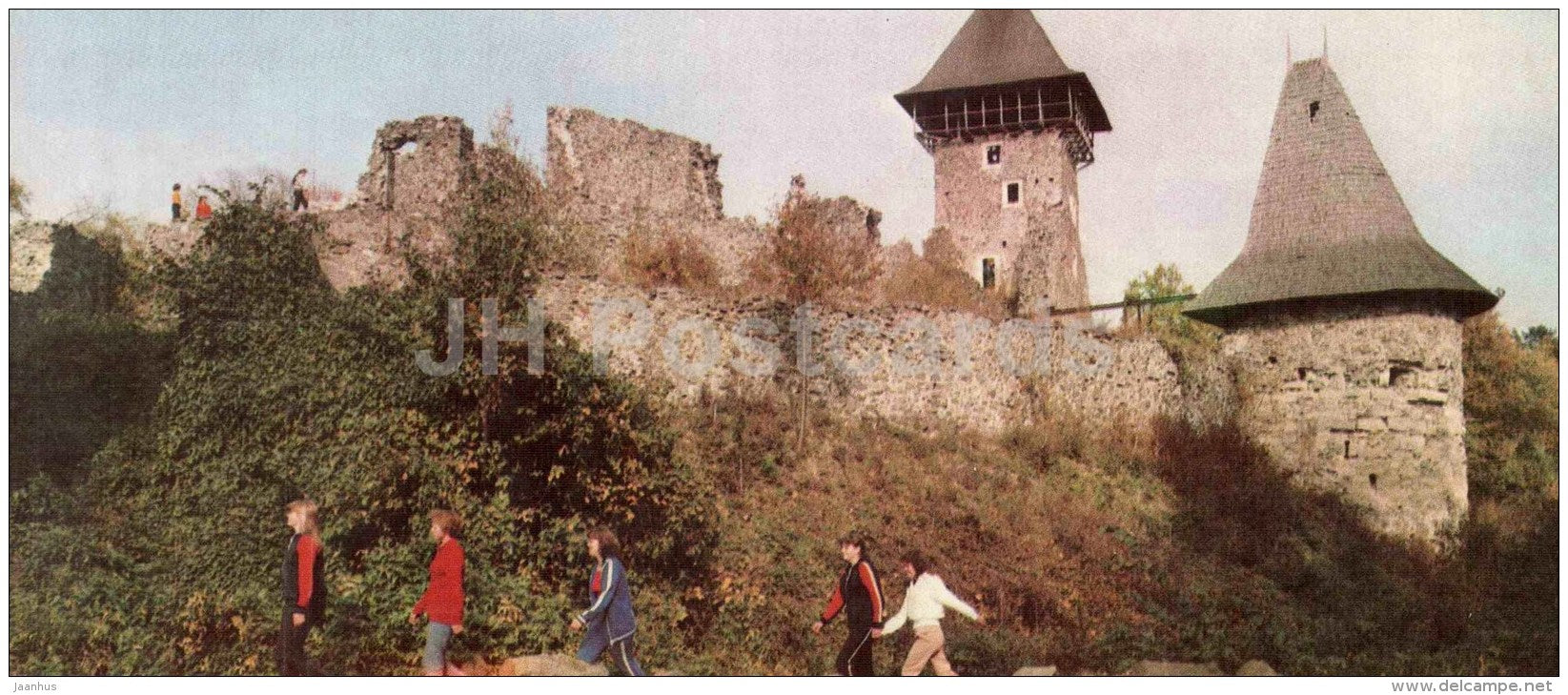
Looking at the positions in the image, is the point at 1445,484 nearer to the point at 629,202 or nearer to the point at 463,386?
the point at 463,386

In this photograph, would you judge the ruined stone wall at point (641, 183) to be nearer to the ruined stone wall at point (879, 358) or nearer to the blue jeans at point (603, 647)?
the ruined stone wall at point (879, 358)

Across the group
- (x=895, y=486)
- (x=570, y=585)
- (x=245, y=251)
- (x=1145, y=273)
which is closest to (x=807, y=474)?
(x=895, y=486)

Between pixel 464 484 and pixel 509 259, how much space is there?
300 centimetres

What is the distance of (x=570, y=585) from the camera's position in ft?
36.4

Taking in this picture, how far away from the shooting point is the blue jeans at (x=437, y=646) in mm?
8883

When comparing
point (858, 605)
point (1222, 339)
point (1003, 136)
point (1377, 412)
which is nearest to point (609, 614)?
point (858, 605)

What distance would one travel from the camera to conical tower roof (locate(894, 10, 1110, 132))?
35.3 metres

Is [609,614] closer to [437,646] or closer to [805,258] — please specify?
[437,646]

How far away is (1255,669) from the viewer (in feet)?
32.1

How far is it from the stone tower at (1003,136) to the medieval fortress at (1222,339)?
52.5ft

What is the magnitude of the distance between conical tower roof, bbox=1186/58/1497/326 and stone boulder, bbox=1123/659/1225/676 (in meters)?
8.85

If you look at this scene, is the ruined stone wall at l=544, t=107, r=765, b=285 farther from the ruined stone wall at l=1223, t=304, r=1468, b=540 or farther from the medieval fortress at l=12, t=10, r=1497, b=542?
the ruined stone wall at l=1223, t=304, r=1468, b=540

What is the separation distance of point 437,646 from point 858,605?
118 inches

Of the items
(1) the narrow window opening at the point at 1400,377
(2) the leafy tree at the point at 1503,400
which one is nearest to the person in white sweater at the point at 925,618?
(1) the narrow window opening at the point at 1400,377
